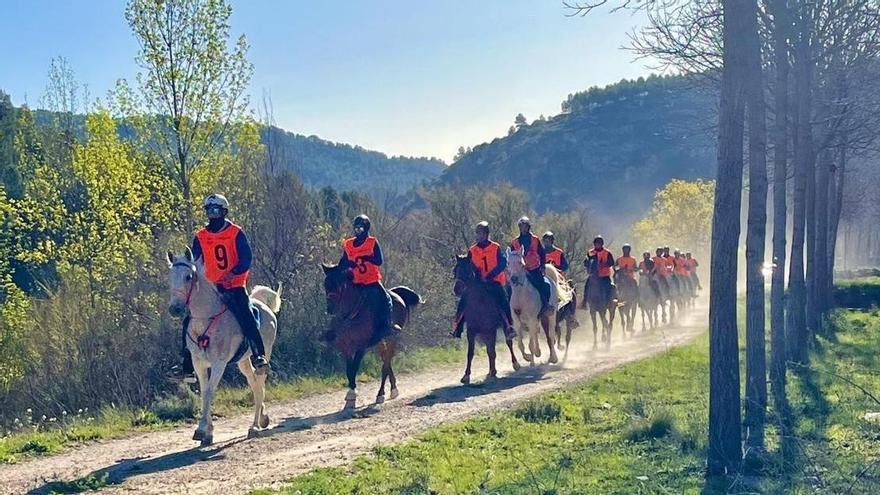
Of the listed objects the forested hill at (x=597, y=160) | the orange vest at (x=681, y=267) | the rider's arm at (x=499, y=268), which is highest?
the forested hill at (x=597, y=160)

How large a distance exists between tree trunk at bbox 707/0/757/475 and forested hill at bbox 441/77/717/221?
111m

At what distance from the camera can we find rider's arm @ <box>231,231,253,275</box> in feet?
33.0

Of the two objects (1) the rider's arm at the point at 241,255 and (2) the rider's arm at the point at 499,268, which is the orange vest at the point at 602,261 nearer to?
(2) the rider's arm at the point at 499,268

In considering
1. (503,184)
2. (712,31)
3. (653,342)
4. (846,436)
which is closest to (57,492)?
(846,436)

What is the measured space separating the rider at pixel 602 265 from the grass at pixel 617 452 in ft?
29.0

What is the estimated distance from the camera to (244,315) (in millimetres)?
10195

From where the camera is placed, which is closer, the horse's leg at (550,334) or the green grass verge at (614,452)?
the green grass verge at (614,452)

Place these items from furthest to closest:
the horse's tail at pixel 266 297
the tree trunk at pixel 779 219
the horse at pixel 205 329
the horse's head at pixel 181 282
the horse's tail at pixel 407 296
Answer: the horse's tail at pixel 407 296
the tree trunk at pixel 779 219
the horse's tail at pixel 266 297
the horse at pixel 205 329
the horse's head at pixel 181 282

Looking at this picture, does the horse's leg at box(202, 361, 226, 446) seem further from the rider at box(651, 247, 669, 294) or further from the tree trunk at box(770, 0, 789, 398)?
the rider at box(651, 247, 669, 294)

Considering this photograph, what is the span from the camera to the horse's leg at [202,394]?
389 inches

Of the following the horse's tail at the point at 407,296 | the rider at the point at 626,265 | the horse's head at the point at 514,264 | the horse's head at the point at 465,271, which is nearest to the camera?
the horse's tail at the point at 407,296

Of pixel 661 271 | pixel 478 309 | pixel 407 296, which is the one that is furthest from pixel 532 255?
pixel 661 271

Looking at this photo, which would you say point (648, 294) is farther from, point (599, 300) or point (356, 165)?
point (356, 165)

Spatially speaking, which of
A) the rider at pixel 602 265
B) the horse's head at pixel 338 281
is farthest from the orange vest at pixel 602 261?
the horse's head at pixel 338 281
